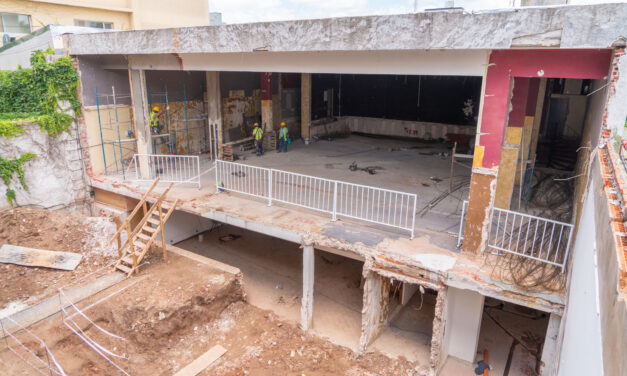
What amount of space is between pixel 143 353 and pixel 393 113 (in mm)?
18352

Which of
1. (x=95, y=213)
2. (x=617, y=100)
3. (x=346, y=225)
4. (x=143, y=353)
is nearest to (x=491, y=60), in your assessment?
(x=617, y=100)

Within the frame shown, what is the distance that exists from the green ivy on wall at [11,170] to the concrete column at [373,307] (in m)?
11.4

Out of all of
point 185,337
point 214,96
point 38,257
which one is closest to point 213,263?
point 185,337

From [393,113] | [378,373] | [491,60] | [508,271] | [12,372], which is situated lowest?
[378,373]

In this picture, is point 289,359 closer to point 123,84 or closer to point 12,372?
point 12,372

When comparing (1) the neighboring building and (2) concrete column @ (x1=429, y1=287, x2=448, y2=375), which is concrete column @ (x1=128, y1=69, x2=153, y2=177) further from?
(2) concrete column @ (x1=429, y1=287, x2=448, y2=375)

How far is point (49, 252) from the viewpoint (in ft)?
39.5

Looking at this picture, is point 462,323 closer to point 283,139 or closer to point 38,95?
point 283,139

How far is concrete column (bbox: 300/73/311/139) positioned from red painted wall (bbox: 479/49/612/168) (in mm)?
13644

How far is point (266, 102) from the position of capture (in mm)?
18812

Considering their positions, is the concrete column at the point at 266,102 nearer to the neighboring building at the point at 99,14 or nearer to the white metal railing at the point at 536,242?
the neighboring building at the point at 99,14

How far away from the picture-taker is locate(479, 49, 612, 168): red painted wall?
700 cm

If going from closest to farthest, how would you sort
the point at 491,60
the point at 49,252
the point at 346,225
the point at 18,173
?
the point at 491,60 → the point at 346,225 → the point at 49,252 → the point at 18,173

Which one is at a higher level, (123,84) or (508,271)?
(123,84)
